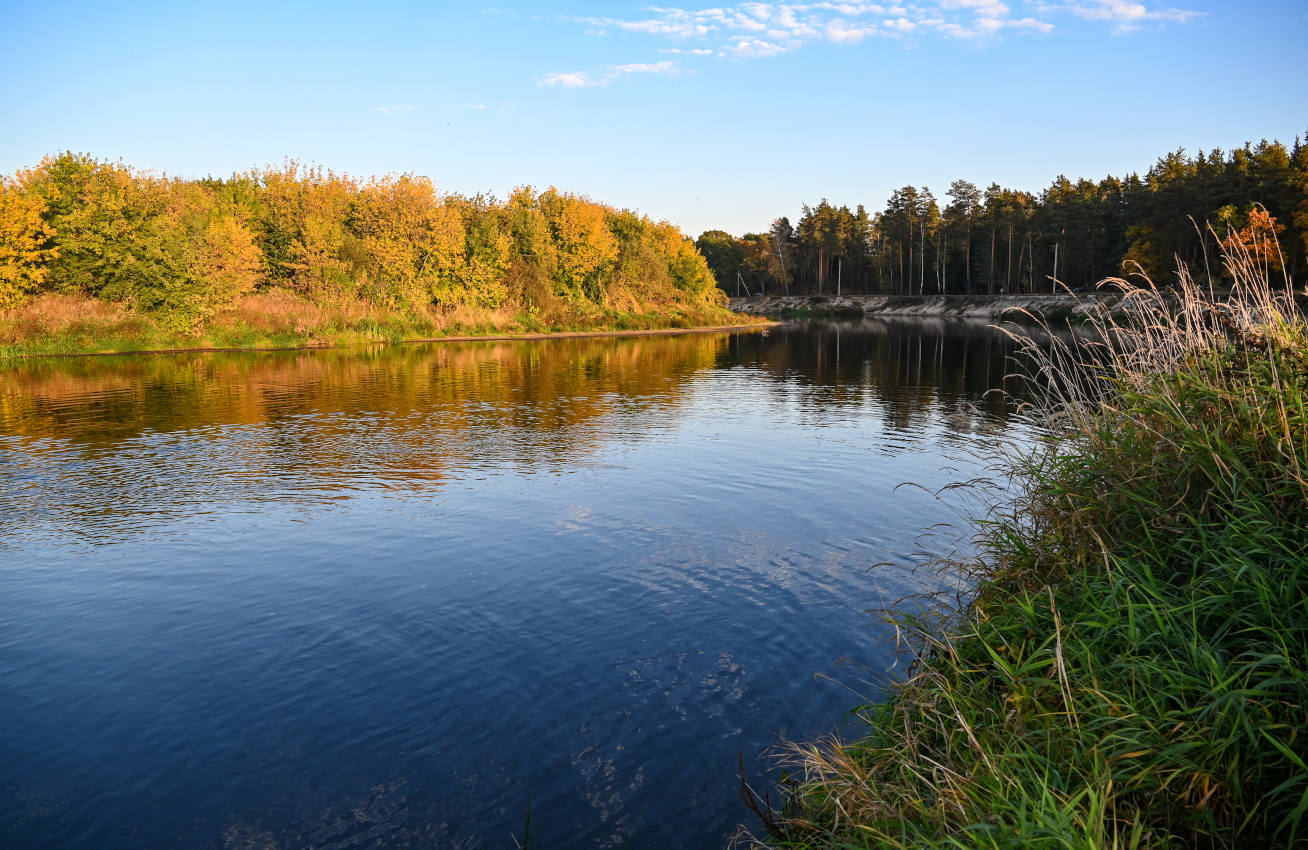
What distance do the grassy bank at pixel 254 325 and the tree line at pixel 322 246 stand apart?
1095 mm

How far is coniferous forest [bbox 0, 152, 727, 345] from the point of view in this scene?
54594 millimetres

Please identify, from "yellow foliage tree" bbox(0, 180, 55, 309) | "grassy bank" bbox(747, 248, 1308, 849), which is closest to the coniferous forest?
"yellow foliage tree" bbox(0, 180, 55, 309)

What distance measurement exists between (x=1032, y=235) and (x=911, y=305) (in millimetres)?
20315

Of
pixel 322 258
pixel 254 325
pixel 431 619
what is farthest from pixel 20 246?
pixel 431 619

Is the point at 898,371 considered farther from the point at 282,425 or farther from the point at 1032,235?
the point at 1032,235

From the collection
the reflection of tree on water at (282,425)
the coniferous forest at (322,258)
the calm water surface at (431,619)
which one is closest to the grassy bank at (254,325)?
the coniferous forest at (322,258)

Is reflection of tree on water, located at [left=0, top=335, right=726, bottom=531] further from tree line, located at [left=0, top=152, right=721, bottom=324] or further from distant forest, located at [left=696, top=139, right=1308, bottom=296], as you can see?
distant forest, located at [left=696, top=139, right=1308, bottom=296]

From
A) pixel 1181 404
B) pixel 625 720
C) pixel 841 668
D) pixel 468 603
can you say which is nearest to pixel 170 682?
pixel 468 603

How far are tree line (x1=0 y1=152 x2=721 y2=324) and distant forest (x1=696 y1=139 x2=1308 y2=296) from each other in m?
46.8

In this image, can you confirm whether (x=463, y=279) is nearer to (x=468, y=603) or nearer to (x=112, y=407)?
(x=112, y=407)

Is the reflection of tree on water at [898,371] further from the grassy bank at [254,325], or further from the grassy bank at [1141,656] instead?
the grassy bank at [254,325]

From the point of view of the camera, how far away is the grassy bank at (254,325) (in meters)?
51.7

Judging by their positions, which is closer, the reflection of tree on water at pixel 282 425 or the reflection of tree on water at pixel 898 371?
the reflection of tree on water at pixel 282 425

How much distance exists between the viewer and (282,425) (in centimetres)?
2659
